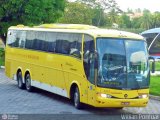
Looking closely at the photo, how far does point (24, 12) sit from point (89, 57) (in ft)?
66.4

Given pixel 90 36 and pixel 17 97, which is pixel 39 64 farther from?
pixel 90 36

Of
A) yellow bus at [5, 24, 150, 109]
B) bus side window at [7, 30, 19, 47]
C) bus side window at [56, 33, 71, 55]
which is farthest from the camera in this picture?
bus side window at [7, 30, 19, 47]

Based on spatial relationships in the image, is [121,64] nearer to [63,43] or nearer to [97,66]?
[97,66]

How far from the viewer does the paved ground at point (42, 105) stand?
16.7 metres

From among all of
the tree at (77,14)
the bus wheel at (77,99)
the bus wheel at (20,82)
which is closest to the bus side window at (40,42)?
the bus wheel at (20,82)

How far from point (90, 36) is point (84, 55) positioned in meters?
0.67

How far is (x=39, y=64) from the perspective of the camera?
2152 cm

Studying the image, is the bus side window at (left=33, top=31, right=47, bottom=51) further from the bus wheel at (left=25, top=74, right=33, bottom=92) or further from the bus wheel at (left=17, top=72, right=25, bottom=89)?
the bus wheel at (left=17, top=72, right=25, bottom=89)

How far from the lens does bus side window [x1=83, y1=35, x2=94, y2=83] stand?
1664cm

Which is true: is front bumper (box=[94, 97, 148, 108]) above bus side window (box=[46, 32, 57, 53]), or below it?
below

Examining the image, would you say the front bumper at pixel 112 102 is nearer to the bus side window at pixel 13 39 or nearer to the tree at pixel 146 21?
the bus side window at pixel 13 39

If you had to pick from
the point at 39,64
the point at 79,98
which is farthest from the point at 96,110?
the point at 39,64

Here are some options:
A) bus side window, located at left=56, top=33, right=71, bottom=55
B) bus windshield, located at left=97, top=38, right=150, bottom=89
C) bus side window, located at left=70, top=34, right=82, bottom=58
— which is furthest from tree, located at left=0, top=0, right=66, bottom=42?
bus windshield, located at left=97, top=38, right=150, bottom=89

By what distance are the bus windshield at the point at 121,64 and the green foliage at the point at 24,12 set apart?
65.1 ft
